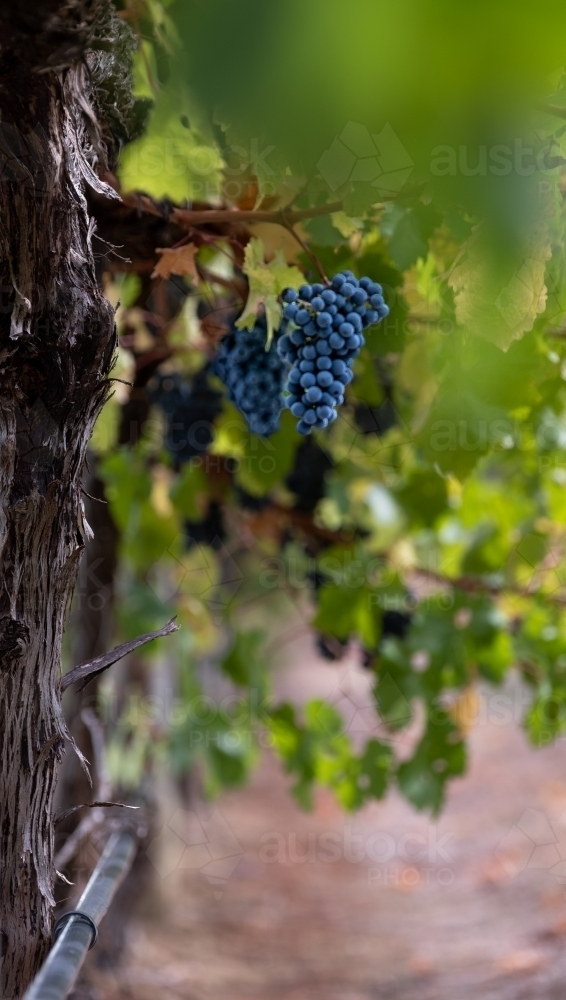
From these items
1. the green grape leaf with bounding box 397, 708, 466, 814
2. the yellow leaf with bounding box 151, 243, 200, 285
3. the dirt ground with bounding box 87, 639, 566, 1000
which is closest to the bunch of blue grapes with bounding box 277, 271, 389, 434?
the yellow leaf with bounding box 151, 243, 200, 285

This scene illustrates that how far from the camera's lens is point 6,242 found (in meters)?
0.63

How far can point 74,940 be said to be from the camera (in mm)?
645

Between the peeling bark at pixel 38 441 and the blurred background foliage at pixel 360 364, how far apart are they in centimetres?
13

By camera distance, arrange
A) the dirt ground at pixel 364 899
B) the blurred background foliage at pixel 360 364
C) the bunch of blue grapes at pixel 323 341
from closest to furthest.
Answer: the blurred background foliage at pixel 360 364 < the bunch of blue grapes at pixel 323 341 < the dirt ground at pixel 364 899

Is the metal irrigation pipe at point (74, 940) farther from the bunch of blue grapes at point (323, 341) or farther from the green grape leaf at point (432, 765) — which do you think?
the green grape leaf at point (432, 765)

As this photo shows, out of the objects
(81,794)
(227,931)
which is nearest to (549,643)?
(81,794)

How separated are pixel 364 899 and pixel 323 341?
331cm

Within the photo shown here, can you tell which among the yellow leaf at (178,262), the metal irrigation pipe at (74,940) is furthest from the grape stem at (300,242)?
the metal irrigation pipe at (74,940)

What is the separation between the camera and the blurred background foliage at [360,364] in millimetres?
447

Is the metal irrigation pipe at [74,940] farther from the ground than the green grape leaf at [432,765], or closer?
farther from the ground

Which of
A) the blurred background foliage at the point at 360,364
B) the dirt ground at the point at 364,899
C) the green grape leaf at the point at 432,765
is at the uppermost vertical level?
the blurred background foliage at the point at 360,364

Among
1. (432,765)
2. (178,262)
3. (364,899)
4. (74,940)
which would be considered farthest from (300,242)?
(364,899)

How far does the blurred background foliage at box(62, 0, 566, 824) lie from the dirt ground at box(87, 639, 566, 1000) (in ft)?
1.44

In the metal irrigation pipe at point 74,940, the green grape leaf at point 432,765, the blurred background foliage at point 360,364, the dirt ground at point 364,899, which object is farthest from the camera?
the dirt ground at point 364,899
